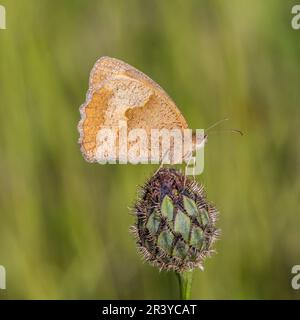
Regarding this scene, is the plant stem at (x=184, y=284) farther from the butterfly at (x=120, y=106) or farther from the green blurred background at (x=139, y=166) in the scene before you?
the green blurred background at (x=139, y=166)

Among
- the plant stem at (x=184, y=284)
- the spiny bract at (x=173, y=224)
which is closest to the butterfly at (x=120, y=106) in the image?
the spiny bract at (x=173, y=224)

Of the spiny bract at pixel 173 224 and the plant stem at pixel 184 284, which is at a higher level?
the spiny bract at pixel 173 224

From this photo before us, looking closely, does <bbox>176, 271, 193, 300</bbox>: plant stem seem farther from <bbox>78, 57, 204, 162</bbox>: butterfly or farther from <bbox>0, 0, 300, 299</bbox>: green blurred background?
<bbox>0, 0, 300, 299</bbox>: green blurred background

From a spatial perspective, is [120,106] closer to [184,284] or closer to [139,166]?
[139,166]

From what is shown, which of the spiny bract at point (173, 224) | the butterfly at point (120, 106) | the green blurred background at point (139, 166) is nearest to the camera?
the spiny bract at point (173, 224)

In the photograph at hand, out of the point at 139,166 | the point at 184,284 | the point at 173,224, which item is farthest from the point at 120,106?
the point at 184,284

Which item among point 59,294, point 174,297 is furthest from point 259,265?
point 59,294
